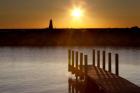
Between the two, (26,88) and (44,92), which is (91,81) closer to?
(44,92)

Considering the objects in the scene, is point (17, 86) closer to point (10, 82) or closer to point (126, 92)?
point (10, 82)

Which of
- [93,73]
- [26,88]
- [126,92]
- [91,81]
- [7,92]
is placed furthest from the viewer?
[26,88]

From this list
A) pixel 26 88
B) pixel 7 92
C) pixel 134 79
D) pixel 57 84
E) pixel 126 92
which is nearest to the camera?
pixel 126 92

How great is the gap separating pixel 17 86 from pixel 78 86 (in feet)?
47.1

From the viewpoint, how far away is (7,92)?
4019cm

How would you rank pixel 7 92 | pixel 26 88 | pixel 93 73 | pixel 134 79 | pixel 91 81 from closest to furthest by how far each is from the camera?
pixel 91 81
pixel 93 73
pixel 7 92
pixel 26 88
pixel 134 79

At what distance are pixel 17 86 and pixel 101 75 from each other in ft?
58.3

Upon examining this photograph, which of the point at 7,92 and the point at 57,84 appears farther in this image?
the point at 57,84

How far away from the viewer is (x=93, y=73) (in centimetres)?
3008

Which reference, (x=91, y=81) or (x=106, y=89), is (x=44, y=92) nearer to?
(x=91, y=81)

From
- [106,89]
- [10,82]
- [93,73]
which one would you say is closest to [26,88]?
[10,82]

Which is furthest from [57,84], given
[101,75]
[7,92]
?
[101,75]

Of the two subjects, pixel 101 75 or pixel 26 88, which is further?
pixel 26 88

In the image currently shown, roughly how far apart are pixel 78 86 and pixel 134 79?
21.0 meters
